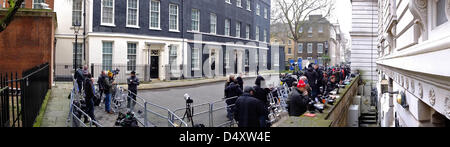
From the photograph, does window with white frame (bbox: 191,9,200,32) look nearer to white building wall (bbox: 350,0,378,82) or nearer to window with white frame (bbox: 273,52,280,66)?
white building wall (bbox: 350,0,378,82)

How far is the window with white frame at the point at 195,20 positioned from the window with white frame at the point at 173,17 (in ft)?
4.06

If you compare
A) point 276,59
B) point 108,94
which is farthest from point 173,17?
point 276,59

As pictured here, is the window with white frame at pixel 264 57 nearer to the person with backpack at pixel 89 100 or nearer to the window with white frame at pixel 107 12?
the window with white frame at pixel 107 12

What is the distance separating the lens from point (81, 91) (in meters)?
12.0

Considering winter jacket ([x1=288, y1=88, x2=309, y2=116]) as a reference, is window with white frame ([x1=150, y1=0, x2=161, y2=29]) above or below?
above

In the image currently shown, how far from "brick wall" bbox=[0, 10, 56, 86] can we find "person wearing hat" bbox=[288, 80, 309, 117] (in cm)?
1031

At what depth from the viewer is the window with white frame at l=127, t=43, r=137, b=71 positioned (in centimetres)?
2262

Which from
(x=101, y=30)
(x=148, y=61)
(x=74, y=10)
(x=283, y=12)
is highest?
(x=283, y=12)

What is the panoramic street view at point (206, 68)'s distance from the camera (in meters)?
5.29

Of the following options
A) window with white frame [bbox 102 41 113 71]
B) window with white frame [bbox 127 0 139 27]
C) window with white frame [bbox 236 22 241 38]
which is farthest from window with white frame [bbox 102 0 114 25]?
window with white frame [bbox 236 22 241 38]
